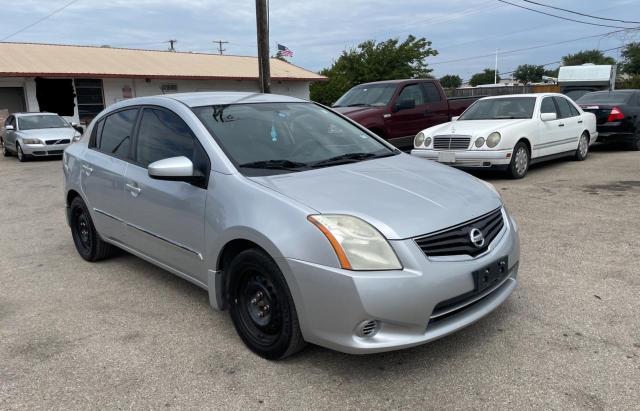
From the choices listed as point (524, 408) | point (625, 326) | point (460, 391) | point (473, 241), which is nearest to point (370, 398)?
point (460, 391)

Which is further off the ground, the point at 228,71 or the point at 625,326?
the point at 228,71

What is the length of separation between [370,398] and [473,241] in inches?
40.4

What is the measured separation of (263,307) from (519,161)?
22.7ft

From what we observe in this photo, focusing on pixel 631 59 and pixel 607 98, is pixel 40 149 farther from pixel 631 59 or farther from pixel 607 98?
pixel 631 59

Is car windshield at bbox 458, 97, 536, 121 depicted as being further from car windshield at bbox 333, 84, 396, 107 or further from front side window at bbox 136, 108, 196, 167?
front side window at bbox 136, 108, 196, 167

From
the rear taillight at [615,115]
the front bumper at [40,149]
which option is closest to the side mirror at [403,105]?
the rear taillight at [615,115]

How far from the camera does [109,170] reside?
4.54 meters

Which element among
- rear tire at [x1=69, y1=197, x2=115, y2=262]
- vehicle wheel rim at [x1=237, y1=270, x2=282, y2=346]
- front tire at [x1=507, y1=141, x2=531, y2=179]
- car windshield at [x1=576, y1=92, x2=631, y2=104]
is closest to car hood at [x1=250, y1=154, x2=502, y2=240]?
vehicle wheel rim at [x1=237, y1=270, x2=282, y2=346]

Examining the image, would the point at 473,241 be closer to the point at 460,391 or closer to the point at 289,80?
the point at 460,391

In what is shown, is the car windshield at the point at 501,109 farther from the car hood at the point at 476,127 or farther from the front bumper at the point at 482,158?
the front bumper at the point at 482,158

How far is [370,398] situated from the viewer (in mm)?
2775

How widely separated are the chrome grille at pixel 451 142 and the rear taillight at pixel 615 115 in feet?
17.6

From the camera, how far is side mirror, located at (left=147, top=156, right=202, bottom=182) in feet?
11.2

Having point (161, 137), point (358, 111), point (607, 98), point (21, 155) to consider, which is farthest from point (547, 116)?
point (21, 155)
